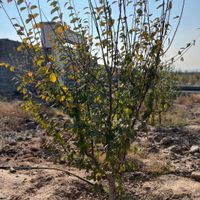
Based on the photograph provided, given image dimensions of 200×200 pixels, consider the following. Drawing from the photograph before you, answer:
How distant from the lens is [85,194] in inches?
136

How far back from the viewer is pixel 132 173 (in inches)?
164

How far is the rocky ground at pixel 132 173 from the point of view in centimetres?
347

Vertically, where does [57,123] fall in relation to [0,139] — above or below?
above

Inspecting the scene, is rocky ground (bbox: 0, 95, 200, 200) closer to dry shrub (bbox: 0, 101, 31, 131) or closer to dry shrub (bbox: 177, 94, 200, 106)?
dry shrub (bbox: 0, 101, 31, 131)

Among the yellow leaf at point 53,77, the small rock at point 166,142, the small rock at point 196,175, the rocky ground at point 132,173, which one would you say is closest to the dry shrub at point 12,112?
the rocky ground at point 132,173

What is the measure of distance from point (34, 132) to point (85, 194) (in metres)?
4.02

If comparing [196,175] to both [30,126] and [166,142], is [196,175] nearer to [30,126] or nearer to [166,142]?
[166,142]

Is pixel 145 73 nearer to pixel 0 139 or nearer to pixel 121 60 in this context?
pixel 121 60

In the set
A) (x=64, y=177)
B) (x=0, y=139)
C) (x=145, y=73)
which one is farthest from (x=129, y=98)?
(x=0, y=139)

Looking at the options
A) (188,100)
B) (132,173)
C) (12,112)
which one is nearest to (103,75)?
(132,173)

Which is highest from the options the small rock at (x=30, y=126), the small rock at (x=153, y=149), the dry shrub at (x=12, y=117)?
the small rock at (x=153, y=149)

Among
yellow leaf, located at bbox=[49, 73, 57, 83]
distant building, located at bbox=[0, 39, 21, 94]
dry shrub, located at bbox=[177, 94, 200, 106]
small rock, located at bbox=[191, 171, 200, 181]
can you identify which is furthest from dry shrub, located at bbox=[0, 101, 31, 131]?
dry shrub, located at bbox=[177, 94, 200, 106]

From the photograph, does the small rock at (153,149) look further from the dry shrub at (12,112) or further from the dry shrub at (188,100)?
the dry shrub at (188,100)

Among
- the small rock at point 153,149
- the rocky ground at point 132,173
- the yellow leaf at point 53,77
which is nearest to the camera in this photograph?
the yellow leaf at point 53,77
